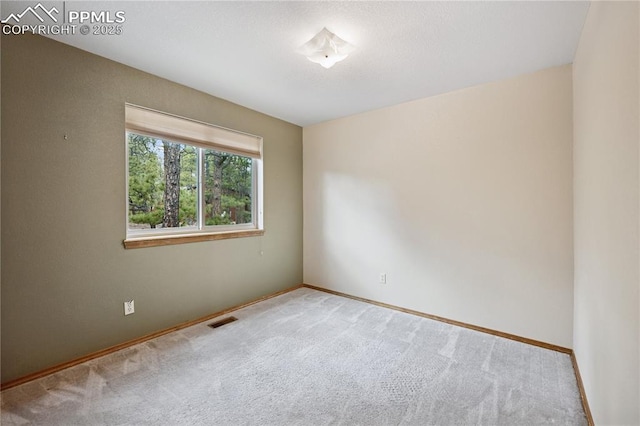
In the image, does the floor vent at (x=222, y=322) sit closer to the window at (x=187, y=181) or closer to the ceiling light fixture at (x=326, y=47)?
the window at (x=187, y=181)

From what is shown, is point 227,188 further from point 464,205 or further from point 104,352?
point 464,205

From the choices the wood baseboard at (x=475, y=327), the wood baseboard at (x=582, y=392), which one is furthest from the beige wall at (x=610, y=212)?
the wood baseboard at (x=475, y=327)

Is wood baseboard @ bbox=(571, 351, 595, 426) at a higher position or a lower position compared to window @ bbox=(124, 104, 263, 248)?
lower

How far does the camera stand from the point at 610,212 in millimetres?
1234

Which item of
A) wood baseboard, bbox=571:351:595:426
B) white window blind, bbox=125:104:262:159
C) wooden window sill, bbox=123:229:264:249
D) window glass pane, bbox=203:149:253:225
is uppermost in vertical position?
white window blind, bbox=125:104:262:159

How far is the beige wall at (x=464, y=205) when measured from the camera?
7.63 feet

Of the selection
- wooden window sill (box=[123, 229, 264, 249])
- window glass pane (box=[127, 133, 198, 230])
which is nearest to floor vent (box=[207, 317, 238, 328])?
wooden window sill (box=[123, 229, 264, 249])

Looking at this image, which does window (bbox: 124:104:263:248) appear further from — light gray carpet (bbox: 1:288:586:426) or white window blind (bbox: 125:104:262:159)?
light gray carpet (bbox: 1:288:586:426)

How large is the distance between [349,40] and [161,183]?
2.12m

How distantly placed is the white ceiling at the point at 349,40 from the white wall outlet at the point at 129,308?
204 centimetres

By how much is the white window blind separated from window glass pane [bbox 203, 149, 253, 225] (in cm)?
12

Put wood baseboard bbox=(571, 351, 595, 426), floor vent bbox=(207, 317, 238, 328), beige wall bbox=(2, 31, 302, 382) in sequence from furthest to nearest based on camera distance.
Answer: floor vent bbox=(207, 317, 238, 328), beige wall bbox=(2, 31, 302, 382), wood baseboard bbox=(571, 351, 595, 426)

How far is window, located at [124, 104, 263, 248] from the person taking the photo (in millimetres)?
2525

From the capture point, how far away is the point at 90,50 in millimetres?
2145
